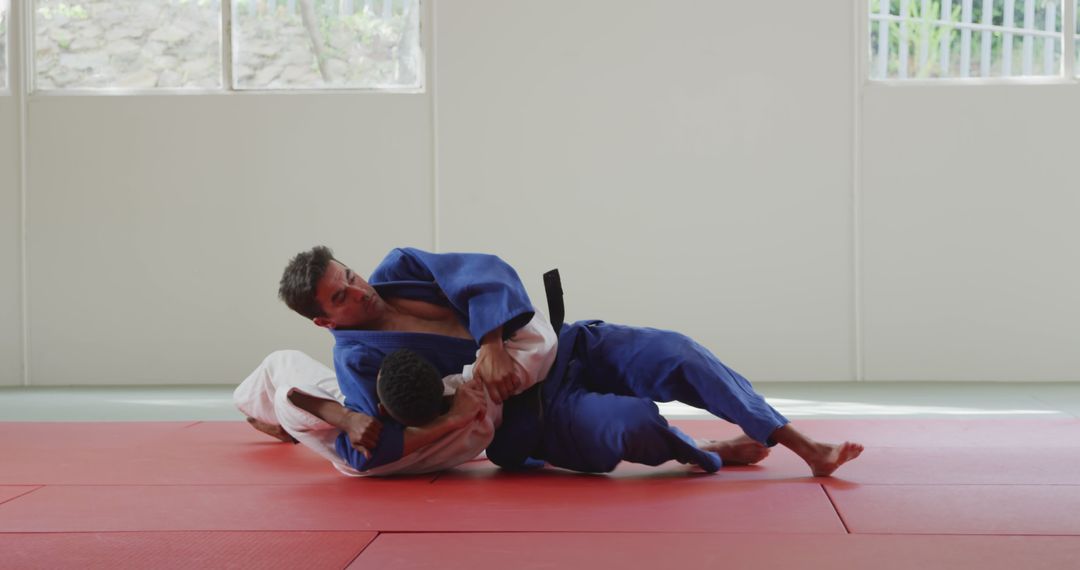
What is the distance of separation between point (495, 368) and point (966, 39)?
16.2 feet

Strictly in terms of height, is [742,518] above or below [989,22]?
below

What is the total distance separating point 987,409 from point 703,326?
6.53 feet

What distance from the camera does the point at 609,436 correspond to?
117 inches

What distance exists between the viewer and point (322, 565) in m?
2.11

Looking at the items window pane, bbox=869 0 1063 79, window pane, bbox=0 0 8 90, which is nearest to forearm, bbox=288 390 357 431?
window pane, bbox=869 0 1063 79

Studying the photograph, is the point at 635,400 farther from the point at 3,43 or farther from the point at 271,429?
the point at 3,43

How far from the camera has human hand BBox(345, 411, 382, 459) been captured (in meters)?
2.95

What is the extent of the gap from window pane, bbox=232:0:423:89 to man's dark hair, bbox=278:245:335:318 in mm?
4038

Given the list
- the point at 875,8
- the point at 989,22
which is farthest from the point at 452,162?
the point at 989,22

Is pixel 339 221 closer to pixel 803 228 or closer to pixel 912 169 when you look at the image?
pixel 803 228

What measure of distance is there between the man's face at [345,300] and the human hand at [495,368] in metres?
0.34

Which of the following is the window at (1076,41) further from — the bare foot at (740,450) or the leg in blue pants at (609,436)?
the leg in blue pants at (609,436)

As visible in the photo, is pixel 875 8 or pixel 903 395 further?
pixel 875 8

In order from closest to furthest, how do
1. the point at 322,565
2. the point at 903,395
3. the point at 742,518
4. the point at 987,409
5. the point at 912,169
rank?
the point at 322,565 < the point at 742,518 < the point at 987,409 < the point at 903,395 < the point at 912,169
